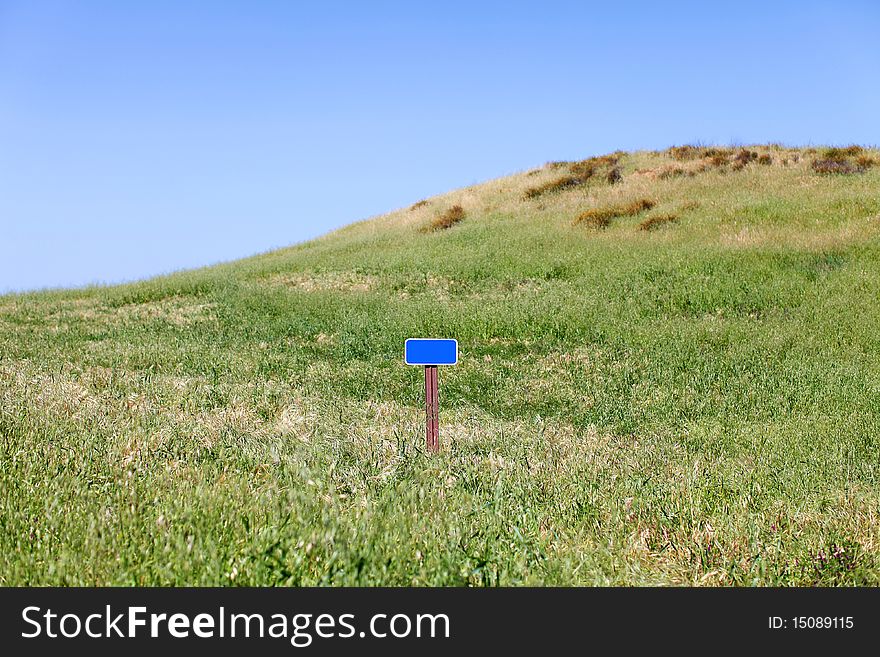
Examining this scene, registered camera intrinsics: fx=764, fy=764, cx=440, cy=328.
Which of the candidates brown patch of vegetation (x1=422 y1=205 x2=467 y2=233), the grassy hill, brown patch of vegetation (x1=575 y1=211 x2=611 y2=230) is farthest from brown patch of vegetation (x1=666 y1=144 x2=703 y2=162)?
brown patch of vegetation (x1=422 y1=205 x2=467 y2=233)

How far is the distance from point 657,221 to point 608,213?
2.32 m

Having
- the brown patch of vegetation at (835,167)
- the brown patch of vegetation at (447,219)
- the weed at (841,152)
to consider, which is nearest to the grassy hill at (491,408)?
the brown patch of vegetation at (835,167)

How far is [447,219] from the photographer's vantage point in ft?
109

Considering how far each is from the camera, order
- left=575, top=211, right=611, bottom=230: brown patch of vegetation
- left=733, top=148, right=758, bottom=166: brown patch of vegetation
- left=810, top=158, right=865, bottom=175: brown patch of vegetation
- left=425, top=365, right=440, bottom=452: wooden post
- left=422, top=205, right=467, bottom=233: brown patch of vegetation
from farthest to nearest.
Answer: left=733, top=148, right=758, bottom=166: brown patch of vegetation
left=422, top=205, right=467, bottom=233: brown patch of vegetation
left=810, top=158, right=865, bottom=175: brown patch of vegetation
left=575, top=211, right=611, bottom=230: brown patch of vegetation
left=425, top=365, right=440, bottom=452: wooden post

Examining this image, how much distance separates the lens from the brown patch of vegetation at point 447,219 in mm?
32594

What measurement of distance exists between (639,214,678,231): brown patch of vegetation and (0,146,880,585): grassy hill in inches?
4.1

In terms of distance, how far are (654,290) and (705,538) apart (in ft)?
51.0

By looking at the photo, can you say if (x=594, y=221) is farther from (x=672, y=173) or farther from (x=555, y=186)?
(x=555, y=186)

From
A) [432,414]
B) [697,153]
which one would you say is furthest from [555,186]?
[432,414]

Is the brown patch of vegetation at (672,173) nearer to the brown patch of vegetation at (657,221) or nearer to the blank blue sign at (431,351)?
→ the brown patch of vegetation at (657,221)

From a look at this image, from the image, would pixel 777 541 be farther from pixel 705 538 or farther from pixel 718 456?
pixel 718 456

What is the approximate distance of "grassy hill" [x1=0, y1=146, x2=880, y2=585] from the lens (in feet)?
14.3

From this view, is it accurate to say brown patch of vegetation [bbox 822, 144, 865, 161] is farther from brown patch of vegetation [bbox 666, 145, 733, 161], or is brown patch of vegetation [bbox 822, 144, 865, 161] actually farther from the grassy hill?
brown patch of vegetation [bbox 666, 145, 733, 161]
